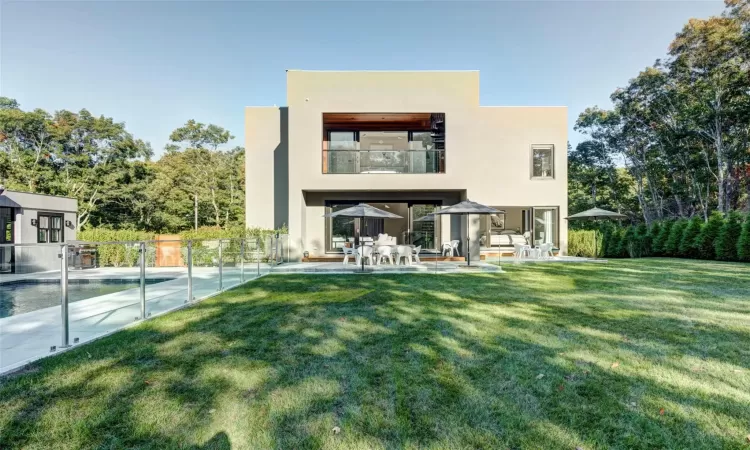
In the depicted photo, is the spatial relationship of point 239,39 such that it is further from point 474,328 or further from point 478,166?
point 474,328

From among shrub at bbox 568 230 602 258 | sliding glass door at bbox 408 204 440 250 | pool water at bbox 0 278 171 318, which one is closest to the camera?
pool water at bbox 0 278 171 318

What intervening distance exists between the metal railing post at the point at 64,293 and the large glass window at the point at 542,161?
15.2 metres

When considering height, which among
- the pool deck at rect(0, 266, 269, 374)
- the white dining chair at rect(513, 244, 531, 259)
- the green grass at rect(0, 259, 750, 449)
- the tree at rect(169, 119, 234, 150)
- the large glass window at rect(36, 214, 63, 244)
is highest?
the tree at rect(169, 119, 234, 150)

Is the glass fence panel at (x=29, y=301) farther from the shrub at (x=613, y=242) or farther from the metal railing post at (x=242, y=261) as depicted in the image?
the shrub at (x=613, y=242)

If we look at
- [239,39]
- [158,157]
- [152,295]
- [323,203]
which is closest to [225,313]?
[152,295]

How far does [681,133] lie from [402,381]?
2431 centimetres

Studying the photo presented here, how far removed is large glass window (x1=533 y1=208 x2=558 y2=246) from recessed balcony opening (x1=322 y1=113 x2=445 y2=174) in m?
5.08

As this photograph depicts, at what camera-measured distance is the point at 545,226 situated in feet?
50.3

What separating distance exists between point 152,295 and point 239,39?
43.6 feet

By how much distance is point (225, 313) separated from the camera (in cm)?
548

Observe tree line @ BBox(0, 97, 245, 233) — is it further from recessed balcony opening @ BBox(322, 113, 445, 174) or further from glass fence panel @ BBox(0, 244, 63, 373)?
glass fence panel @ BBox(0, 244, 63, 373)

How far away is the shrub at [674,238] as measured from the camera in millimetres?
14133

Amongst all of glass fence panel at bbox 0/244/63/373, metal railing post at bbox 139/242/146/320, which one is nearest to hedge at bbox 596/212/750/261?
metal railing post at bbox 139/242/146/320

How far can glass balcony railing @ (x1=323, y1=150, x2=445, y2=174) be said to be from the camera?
1363cm
